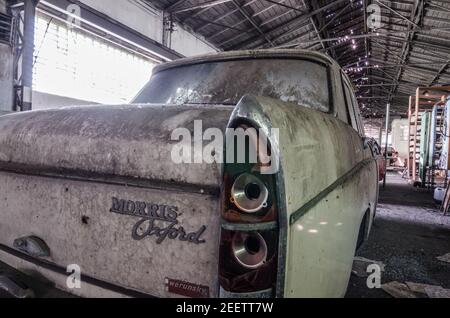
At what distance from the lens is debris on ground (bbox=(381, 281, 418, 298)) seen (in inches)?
100

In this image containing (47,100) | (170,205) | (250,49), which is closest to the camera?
(170,205)

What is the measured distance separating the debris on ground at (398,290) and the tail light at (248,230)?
2066 mm

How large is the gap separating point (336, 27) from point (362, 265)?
1247 centimetres

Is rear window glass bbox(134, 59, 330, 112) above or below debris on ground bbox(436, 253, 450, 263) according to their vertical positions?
above

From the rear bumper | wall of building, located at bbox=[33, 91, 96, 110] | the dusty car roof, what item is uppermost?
wall of building, located at bbox=[33, 91, 96, 110]

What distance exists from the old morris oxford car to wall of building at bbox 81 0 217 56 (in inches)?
284

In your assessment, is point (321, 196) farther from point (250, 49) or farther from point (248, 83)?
point (250, 49)

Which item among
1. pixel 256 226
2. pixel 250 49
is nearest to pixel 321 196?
pixel 256 226

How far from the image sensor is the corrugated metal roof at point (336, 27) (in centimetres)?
998

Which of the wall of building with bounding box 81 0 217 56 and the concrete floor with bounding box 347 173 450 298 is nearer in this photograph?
the concrete floor with bounding box 347 173 450 298

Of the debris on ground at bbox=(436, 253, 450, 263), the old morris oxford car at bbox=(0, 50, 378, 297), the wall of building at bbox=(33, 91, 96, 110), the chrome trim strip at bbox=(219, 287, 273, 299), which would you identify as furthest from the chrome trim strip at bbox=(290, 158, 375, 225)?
the wall of building at bbox=(33, 91, 96, 110)

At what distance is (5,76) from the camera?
6328 mm

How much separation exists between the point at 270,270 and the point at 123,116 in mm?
894

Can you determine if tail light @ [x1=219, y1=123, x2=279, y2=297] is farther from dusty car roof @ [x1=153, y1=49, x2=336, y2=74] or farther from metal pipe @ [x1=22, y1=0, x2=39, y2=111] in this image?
metal pipe @ [x1=22, y1=0, x2=39, y2=111]
